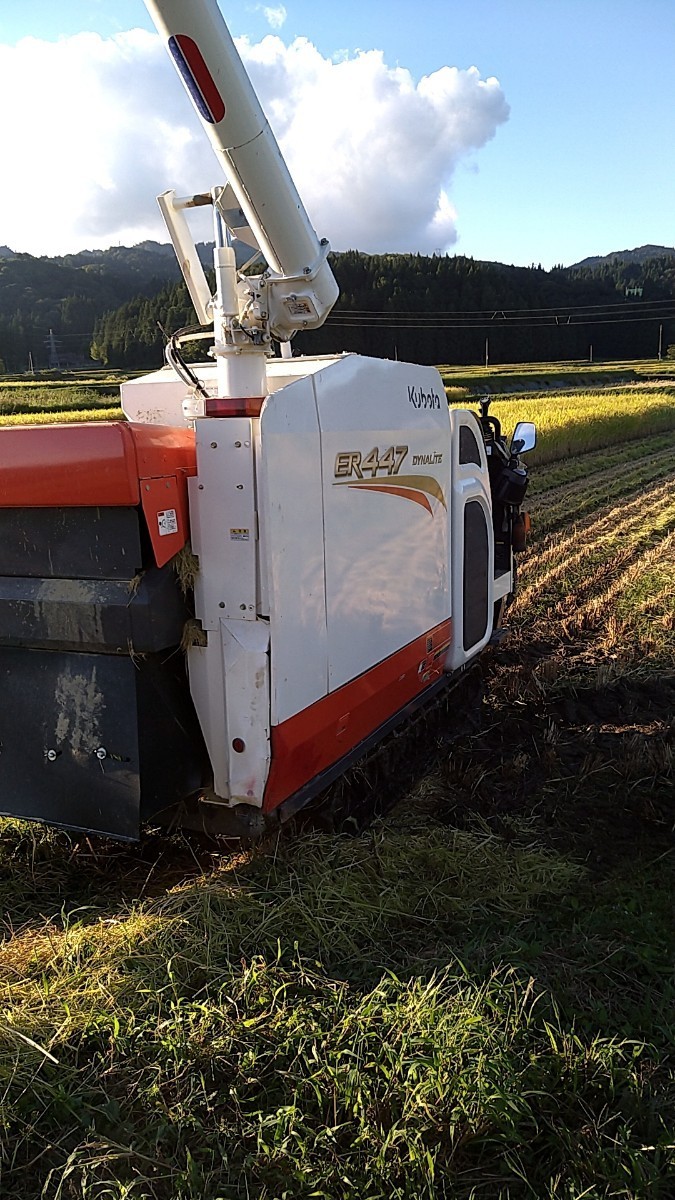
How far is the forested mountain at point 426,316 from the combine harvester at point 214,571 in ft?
177

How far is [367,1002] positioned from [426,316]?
267 feet

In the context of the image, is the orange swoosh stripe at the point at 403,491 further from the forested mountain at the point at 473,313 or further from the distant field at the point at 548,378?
the forested mountain at the point at 473,313

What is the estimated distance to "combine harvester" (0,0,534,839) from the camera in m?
3.16

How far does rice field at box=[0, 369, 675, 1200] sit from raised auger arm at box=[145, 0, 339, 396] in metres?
2.19

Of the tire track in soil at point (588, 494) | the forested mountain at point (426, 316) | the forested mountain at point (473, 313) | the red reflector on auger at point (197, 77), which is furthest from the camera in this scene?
the forested mountain at point (473, 313)

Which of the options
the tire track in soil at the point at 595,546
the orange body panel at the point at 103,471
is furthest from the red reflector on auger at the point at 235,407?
the tire track in soil at the point at 595,546

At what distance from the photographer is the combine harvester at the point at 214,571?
316cm

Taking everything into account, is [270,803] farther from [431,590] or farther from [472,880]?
[431,590]

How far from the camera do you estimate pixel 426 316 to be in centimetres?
7900

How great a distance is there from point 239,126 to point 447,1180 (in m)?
3.79

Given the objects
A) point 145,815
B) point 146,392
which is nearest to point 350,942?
point 145,815

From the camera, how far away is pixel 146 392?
15.3 ft

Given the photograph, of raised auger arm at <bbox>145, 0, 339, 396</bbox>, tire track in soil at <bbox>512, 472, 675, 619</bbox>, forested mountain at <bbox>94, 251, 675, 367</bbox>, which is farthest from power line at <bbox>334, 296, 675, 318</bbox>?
raised auger arm at <bbox>145, 0, 339, 396</bbox>

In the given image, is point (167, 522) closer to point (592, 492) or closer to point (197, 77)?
point (197, 77)
